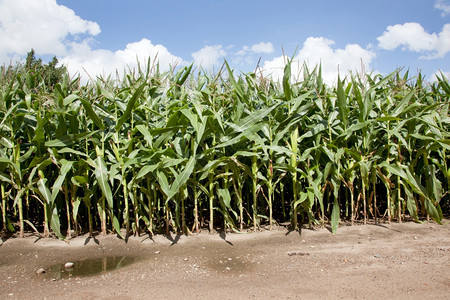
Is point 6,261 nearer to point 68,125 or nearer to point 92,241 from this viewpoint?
point 92,241

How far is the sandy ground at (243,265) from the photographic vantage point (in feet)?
6.57

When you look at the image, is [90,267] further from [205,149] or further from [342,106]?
[342,106]

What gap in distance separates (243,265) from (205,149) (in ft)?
3.48

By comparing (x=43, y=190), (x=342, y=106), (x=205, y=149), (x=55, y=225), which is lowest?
(x=55, y=225)

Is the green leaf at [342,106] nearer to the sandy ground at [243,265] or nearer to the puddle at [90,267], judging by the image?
the sandy ground at [243,265]

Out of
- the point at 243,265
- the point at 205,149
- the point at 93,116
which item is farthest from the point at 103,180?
the point at 243,265

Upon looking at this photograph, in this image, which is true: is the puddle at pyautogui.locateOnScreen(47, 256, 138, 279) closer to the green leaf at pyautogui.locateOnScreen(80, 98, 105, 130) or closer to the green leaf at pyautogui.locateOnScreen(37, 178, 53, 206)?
the green leaf at pyautogui.locateOnScreen(37, 178, 53, 206)

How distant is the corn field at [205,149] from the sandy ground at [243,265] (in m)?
0.18

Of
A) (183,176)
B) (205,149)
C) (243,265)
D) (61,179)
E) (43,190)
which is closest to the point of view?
(243,265)

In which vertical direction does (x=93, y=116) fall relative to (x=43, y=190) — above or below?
above

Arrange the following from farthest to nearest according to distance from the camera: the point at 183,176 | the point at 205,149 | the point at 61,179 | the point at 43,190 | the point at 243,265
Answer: the point at 205,149 < the point at 43,190 < the point at 61,179 < the point at 183,176 < the point at 243,265

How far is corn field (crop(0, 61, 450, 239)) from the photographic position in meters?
2.81

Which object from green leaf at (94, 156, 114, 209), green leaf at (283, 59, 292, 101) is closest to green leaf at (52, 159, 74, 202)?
green leaf at (94, 156, 114, 209)

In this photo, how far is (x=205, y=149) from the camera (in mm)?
2971
